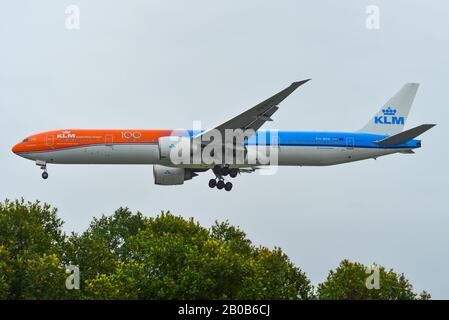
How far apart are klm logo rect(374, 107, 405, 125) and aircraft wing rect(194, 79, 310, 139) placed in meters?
12.9

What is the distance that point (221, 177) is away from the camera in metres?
101

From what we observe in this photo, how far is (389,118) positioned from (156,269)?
2087cm

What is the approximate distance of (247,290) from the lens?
340ft

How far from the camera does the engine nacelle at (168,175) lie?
336 ft

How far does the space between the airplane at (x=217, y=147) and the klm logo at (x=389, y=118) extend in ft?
10.7

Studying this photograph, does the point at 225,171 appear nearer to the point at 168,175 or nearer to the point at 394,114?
the point at 168,175

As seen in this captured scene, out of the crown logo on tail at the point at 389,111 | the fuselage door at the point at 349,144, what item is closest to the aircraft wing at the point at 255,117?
the fuselage door at the point at 349,144

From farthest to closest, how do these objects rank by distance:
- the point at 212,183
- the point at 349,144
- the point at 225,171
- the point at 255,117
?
1. the point at 349,144
2. the point at 212,183
3. the point at 225,171
4. the point at 255,117

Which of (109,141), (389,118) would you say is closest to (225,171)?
(109,141)

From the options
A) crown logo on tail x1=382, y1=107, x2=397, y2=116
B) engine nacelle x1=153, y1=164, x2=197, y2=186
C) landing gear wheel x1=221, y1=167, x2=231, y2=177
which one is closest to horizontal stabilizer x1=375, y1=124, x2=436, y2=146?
crown logo on tail x1=382, y1=107, x2=397, y2=116

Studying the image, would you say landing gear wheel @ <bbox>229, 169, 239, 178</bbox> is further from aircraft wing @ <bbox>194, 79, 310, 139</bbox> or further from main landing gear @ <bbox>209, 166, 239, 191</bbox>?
aircraft wing @ <bbox>194, 79, 310, 139</bbox>

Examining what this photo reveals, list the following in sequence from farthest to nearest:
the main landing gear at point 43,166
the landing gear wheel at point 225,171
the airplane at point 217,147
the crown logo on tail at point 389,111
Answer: the crown logo on tail at point 389,111 < the landing gear wheel at point 225,171 < the main landing gear at point 43,166 < the airplane at point 217,147

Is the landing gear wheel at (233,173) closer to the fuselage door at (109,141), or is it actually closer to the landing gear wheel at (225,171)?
the landing gear wheel at (225,171)

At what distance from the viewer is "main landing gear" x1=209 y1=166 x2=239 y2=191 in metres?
100
